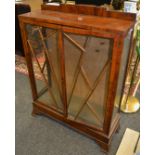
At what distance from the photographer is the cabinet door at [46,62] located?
50.3 inches

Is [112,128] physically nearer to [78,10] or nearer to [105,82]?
[105,82]

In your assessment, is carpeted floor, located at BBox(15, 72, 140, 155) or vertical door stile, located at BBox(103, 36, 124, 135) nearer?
vertical door stile, located at BBox(103, 36, 124, 135)

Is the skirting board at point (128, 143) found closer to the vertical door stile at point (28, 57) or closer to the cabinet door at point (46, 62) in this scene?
the cabinet door at point (46, 62)

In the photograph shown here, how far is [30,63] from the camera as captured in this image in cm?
149

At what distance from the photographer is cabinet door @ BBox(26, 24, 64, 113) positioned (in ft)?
4.19

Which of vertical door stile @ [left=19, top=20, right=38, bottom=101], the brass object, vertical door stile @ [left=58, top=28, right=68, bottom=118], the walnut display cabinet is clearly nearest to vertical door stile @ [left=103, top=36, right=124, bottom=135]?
the walnut display cabinet

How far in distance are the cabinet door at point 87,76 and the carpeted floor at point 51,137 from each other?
0.20 m

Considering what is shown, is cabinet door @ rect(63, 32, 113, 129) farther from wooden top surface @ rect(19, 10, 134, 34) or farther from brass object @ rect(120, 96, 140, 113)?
brass object @ rect(120, 96, 140, 113)

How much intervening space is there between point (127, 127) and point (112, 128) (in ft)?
1.01

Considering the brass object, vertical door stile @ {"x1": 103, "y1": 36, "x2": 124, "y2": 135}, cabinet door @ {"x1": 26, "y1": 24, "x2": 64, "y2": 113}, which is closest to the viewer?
vertical door stile @ {"x1": 103, "y1": 36, "x2": 124, "y2": 135}

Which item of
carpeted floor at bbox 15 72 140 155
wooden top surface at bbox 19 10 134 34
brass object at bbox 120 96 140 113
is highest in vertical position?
wooden top surface at bbox 19 10 134 34

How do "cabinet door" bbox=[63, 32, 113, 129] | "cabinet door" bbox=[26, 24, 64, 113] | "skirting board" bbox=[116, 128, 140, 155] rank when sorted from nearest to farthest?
"cabinet door" bbox=[63, 32, 113, 129], "cabinet door" bbox=[26, 24, 64, 113], "skirting board" bbox=[116, 128, 140, 155]

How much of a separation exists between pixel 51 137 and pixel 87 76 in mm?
704

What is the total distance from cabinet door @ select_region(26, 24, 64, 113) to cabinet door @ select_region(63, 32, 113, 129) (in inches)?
4.3
